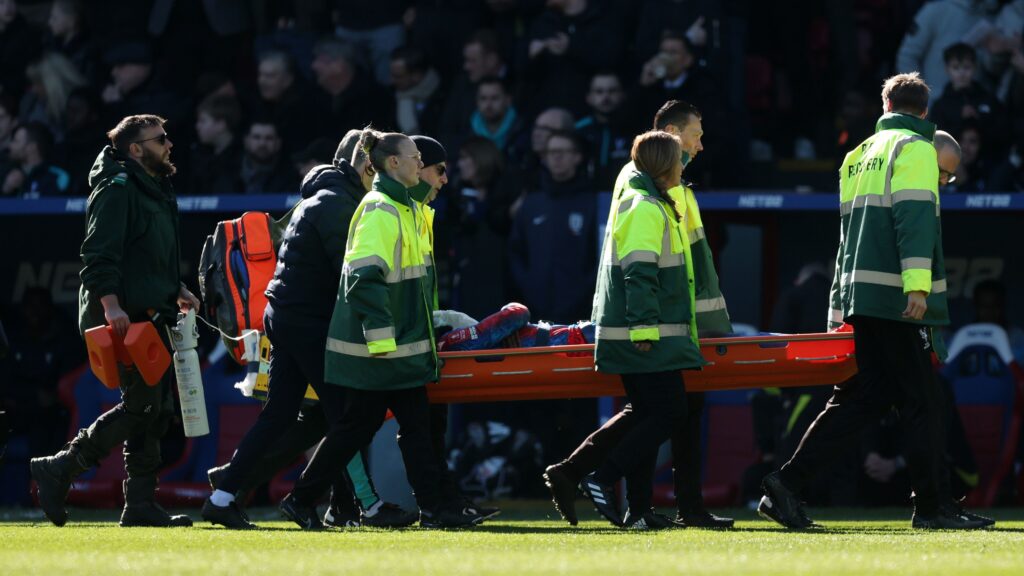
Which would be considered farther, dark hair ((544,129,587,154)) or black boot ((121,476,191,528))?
dark hair ((544,129,587,154))

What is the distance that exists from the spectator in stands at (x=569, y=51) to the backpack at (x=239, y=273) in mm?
4499

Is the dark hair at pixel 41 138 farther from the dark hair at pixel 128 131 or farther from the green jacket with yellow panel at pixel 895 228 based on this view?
the green jacket with yellow panel at pixel 895 228

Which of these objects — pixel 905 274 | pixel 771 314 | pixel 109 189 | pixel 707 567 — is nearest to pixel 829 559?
pixel 707 567

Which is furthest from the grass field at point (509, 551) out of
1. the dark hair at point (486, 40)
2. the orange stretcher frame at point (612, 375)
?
the dark hair at point (486, 40)

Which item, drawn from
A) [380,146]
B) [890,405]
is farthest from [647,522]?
[380,146]

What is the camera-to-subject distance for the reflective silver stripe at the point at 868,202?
A: 8.59m

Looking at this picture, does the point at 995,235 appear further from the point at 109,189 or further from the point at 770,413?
the point at 109,189

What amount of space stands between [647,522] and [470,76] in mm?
5942

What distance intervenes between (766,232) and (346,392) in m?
5.73

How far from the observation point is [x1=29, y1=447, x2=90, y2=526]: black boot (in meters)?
9.29

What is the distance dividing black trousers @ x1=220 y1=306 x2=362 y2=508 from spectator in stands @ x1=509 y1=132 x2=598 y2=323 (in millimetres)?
3873

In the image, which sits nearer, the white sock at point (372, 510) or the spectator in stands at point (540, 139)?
the white sock at point (372, 510)

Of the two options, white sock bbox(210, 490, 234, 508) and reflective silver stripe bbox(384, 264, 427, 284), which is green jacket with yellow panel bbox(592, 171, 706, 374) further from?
white sock bbox(210, 490, 234, 508)

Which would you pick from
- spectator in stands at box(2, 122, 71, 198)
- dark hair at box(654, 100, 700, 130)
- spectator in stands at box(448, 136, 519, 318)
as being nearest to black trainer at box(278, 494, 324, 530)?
dark hair at box(654, 100, 700, 130)
